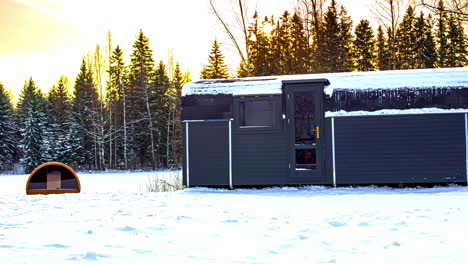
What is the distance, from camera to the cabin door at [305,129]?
10.4m

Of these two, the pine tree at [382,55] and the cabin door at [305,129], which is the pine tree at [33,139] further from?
the cabin door at [305,129]

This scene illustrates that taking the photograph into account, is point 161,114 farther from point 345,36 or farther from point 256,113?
point 256,113

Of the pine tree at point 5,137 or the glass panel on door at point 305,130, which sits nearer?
the glass panel on door at point 305,130

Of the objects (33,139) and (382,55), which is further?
(33,139)

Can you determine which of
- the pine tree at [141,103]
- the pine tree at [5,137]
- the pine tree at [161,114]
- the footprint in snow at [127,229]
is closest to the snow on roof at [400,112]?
the footprint in snow at [127,229]

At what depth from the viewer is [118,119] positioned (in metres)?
32.5

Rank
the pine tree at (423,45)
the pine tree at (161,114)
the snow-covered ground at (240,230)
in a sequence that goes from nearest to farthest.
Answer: the snow-covered ground at (240,230) < the pine tree at (423,45) < the pine tree at (161,114)

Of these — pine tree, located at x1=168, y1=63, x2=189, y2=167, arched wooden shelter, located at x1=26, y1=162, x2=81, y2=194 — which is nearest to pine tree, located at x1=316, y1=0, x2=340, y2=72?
pine tree, located at x1=168, y1=63, x2=189, y2=167

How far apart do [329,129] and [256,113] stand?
1.77m

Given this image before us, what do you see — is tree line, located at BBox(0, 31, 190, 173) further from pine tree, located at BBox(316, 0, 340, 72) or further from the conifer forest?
pine tree, located at BBox(316, 0, 340, 72)

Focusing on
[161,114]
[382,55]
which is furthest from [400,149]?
[161,114]

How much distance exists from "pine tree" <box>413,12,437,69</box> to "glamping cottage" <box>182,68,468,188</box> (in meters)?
16.2

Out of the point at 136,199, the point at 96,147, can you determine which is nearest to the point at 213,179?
the point at 136,199

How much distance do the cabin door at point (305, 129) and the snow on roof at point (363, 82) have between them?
1.02 ft
